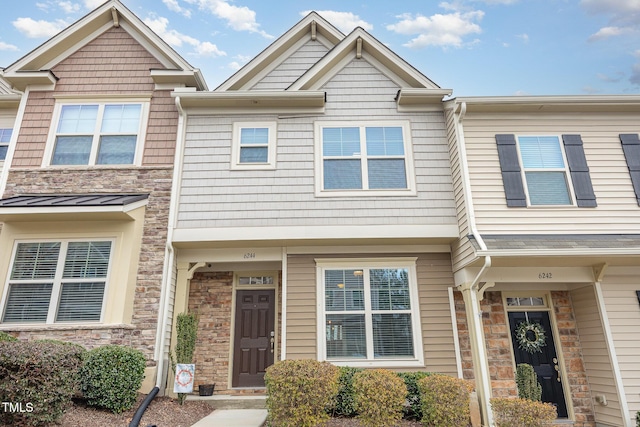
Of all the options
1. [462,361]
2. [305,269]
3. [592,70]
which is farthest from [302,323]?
[592,70]

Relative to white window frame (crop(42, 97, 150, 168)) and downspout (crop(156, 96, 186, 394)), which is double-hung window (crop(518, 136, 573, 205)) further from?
white window frame (crop(42, 97, 150, 168))

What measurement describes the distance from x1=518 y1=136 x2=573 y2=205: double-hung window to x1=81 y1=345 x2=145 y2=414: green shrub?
784 centimetres

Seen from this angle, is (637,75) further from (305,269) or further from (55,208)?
(55,208)

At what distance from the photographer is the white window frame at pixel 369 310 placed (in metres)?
6.69

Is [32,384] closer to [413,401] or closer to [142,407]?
[142,407]

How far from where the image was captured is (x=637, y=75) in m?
26.2

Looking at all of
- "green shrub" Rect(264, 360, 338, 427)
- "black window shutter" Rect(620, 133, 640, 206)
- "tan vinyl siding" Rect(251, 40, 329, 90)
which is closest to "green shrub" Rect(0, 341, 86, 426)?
"green shrub" Rect(264, 360, 338, 427)

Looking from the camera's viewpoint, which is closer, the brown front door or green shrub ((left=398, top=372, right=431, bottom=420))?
green shrub ((left=398, top=372, right=431, bottom=420))

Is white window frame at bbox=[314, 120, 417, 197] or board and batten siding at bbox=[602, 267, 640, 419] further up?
white window frame at bbox=[314, 120, 417, 197]

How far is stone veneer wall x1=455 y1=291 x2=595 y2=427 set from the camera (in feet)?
22.4

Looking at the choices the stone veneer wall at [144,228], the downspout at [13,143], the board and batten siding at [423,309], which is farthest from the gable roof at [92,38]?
the board and batten siding at [423,309]

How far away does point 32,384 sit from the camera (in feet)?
13.3

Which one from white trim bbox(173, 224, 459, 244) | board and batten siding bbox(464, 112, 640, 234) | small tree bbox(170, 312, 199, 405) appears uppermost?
board and batten siding bbox(464, 112, 640, 234)

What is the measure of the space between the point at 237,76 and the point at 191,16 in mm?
7371
